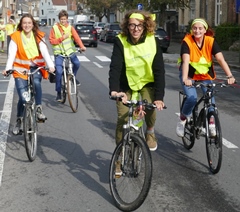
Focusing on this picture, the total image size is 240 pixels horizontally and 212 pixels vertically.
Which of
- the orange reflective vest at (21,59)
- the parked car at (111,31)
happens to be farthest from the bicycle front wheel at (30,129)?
the parked car at (111,31)

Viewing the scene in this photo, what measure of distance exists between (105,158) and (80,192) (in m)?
1.38

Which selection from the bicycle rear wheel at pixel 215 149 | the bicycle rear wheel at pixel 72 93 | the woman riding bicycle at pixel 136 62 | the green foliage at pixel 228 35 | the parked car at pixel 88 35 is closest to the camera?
the woman riding bicycle at pixel 136 62

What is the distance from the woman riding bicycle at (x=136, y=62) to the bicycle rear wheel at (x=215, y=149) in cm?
95

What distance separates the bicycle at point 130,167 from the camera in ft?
15.4

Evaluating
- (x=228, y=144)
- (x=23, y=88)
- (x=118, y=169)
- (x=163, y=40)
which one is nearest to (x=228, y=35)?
(x=163, y=40)

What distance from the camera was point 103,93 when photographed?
42.0ft

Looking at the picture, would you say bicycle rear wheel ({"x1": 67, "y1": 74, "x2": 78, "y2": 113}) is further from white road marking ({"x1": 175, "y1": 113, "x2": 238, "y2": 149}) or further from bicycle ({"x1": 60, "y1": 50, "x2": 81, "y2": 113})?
white road marking ({"x1": 175, "y1": 113, "x2": 238, "y2": 149})

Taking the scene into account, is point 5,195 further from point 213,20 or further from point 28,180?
point 213,20

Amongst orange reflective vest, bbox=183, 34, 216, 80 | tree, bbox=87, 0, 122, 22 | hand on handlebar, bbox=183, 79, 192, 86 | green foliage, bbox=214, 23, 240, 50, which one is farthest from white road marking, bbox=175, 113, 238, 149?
tree, bbox=87, 0, 122, 22

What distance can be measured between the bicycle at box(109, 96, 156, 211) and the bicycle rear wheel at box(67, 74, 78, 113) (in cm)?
509

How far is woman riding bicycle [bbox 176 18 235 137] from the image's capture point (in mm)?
6336

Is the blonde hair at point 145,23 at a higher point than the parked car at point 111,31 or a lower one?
higher

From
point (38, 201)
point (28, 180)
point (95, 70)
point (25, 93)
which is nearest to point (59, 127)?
point (25, 93)

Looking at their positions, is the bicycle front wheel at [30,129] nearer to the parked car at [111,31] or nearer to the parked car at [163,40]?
the parked car at [163,40]
